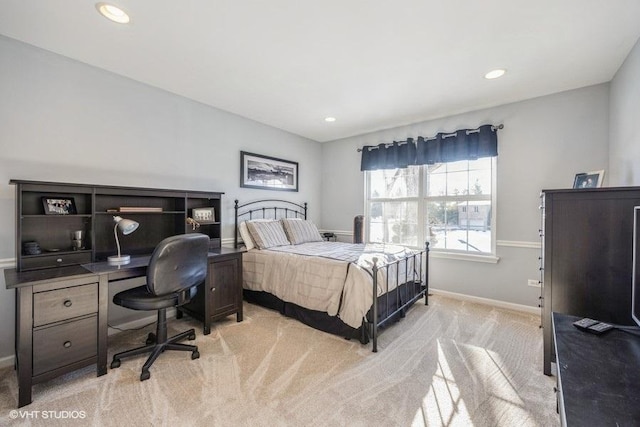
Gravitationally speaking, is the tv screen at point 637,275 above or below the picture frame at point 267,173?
below

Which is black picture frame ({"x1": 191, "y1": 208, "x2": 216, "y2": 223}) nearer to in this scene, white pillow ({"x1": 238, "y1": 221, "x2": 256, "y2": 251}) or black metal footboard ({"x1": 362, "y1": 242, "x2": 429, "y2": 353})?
white pillow ({"x1": 238, "y1": 221, "x2": 256, "y2": 251})

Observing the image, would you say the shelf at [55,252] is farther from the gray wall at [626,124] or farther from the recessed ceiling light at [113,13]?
the gray wall at [626,124]

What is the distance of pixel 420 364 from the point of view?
214cm

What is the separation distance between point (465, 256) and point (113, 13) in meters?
4.20

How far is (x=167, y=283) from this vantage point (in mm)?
2020

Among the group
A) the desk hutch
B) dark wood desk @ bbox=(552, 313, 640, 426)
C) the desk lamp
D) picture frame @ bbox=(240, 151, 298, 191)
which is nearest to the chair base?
the desk hutch

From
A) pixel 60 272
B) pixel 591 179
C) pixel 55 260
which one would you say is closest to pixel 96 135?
pixel 55 260

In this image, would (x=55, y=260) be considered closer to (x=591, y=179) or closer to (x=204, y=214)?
(x=204, y=214)

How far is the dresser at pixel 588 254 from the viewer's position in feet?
5.67

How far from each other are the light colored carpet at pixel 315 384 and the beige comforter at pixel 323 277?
0.33 metres

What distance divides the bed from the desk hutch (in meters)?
0.43

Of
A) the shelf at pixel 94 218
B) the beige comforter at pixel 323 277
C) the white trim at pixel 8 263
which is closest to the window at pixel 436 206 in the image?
the beige comforter at pixel 323 277

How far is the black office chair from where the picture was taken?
1.96 meters

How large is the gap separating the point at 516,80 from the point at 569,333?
2.46 meters
